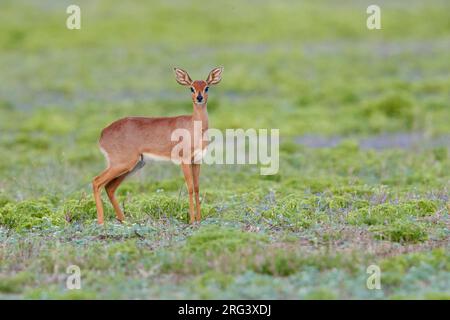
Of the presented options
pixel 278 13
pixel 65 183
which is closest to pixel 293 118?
pixel 65 183

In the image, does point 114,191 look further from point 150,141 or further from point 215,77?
point 215,77

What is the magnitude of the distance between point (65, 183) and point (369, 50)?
22.8 metres

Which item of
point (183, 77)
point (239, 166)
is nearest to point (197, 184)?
point (183, 77)

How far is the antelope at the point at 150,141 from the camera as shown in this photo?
12445 millimetres

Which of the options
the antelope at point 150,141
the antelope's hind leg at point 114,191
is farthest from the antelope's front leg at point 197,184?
the antelope's hind leg at point 114,191

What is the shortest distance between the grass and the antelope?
646mm

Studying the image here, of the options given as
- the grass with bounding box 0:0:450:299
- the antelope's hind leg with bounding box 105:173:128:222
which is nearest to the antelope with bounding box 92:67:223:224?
the antelope's hind leg with bounding box 105:173:128:222

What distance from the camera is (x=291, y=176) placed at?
56.5ft

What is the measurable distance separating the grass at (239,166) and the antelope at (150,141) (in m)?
0.65

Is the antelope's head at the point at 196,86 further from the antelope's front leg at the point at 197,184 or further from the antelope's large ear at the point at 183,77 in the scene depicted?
the antelope's front leg at the point at 197,184

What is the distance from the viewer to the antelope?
40.8ft

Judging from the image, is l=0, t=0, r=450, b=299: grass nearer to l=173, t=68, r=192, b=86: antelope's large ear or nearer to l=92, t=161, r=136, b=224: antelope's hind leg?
l=92, t=161, r=136, b=224: antelope's hind leg

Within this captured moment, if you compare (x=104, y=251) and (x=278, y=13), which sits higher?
(x=278, y=13)
